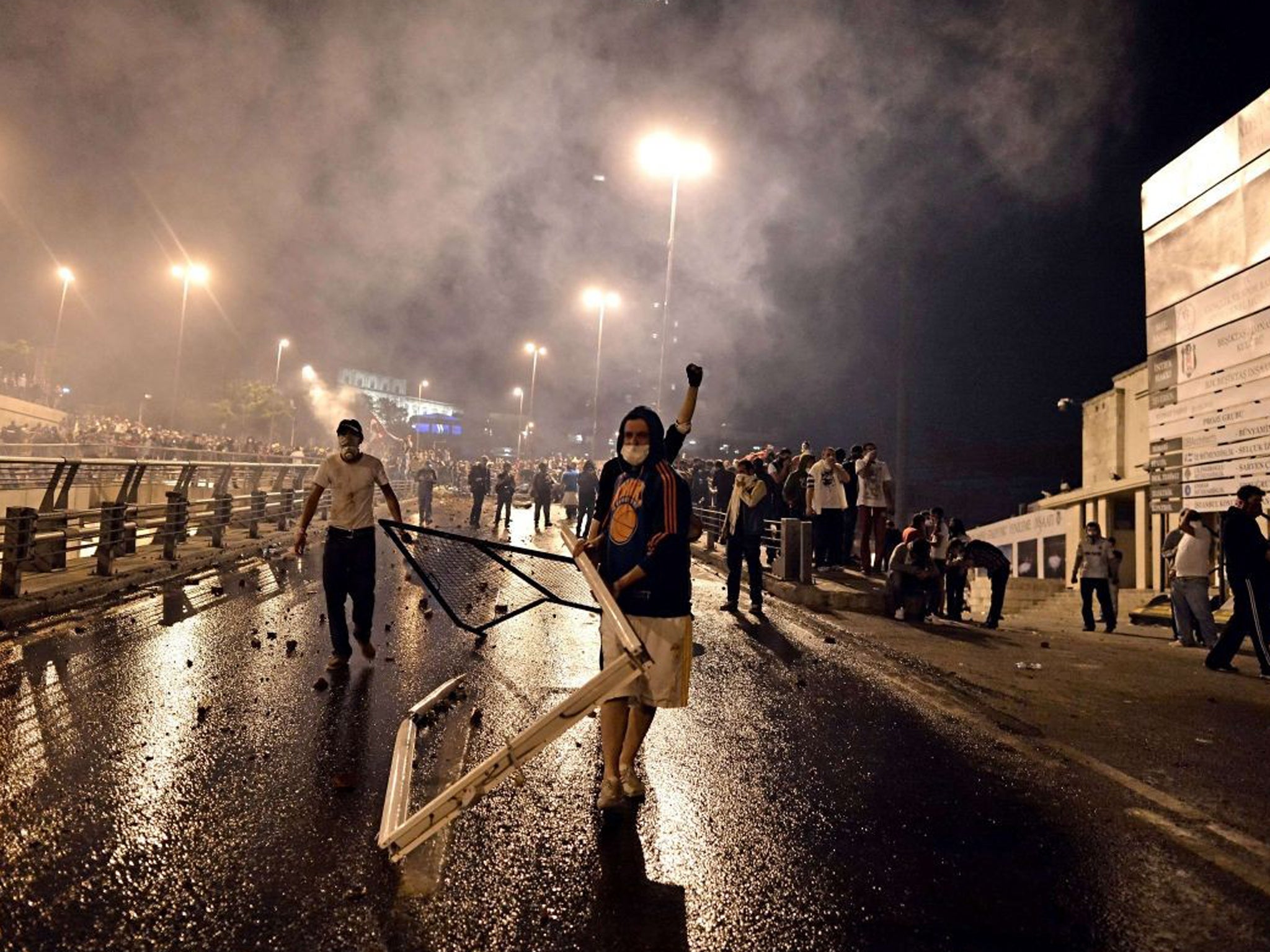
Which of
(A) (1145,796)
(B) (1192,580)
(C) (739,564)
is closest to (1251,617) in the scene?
(B) (1192,580)

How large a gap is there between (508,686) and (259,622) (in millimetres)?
3993

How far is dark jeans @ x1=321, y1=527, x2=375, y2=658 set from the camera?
6672 mm

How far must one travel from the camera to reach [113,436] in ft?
97.4

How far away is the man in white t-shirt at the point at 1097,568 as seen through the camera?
41.6 feet

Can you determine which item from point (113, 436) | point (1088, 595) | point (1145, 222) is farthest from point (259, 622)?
point (113, 436)

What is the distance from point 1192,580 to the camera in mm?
10133

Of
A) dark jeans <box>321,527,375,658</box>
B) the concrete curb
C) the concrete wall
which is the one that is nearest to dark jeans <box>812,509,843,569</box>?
the concrete curb

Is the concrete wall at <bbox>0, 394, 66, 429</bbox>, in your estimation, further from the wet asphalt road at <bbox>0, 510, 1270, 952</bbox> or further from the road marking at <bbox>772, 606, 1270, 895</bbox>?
the road marking at <bbox>772, 606, 1270, 895</bbox>

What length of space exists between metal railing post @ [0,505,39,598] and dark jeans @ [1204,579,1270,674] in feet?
44.1

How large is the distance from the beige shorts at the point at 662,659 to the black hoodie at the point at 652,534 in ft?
0.18

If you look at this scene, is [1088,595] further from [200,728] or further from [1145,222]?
[200,728]

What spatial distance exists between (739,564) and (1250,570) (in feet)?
19.1

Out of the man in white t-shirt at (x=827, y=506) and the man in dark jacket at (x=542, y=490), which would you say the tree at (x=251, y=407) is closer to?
the man in dark jacket at (x=542, y=490)

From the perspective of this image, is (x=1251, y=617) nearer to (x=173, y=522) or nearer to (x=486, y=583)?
(x=486, y=583)
